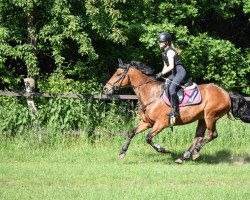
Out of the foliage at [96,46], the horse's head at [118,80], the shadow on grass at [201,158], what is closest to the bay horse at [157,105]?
the horse's head at [118,80]

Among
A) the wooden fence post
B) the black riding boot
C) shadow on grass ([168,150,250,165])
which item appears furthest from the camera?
the wooden fence post

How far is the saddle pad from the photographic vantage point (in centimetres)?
1191

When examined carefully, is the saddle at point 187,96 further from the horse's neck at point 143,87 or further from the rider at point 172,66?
the horse's neck at point 143,87

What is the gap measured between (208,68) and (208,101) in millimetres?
6671

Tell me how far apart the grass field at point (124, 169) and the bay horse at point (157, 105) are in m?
0.50

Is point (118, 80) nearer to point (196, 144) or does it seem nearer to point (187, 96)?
point (187, 96)

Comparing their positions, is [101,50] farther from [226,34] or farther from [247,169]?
[247,169]

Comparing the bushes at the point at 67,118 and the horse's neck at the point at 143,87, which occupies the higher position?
the horse's neck at the point at 143,87

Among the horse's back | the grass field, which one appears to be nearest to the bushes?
the grass field

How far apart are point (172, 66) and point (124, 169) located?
8.07ft

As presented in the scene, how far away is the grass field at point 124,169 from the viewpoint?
8805 mm

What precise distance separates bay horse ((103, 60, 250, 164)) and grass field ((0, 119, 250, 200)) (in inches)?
19.6

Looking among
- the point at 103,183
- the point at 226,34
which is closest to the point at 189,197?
the point at 103,183

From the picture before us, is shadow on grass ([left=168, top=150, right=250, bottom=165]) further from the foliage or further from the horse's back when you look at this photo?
the foliage
